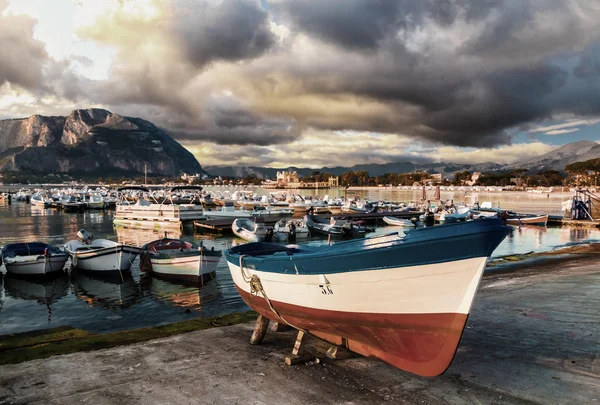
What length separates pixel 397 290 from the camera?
6797mm

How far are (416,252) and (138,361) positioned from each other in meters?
6.23

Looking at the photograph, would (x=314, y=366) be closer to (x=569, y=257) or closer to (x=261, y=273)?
(x=261, y=273)

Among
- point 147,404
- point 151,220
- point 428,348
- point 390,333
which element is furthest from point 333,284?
point 151,220

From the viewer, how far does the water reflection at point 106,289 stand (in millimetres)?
18000

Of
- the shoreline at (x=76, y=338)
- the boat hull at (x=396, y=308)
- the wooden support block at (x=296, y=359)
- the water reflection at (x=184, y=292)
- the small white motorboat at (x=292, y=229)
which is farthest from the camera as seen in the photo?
the small white motorboat at (x=292, y=229)

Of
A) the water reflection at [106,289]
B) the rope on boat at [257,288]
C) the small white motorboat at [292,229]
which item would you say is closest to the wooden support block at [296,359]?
the rope on boat at [257,288]

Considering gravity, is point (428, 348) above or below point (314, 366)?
above

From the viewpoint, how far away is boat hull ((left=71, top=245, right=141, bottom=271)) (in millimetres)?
22734

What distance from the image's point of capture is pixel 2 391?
717 cm

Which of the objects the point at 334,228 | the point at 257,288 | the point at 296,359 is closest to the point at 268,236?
the point at 334,228

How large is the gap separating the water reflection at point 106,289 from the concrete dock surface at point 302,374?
9.13 meters

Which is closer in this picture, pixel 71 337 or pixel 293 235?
pixel 71 337

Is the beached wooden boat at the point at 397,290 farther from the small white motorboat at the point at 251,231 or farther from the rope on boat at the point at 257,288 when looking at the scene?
the small white motorboat at the point at 251,231

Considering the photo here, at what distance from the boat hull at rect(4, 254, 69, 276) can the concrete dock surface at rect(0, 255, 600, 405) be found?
15.5m
